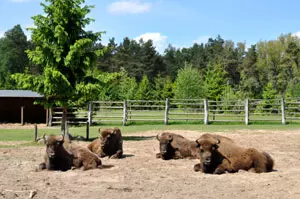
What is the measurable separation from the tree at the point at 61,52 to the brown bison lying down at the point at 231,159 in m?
9.15

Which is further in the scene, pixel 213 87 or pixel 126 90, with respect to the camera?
pixel 126 90

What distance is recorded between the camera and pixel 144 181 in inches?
349

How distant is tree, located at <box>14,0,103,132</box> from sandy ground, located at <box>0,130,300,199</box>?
5548mm

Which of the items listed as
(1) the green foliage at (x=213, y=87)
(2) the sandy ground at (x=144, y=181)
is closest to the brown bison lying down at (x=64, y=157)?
(2) the sandy ground at (x=144, y=181)

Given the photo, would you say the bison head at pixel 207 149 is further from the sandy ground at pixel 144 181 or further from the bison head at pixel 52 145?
the bison head at pixel 52 145

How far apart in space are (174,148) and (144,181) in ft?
12.4

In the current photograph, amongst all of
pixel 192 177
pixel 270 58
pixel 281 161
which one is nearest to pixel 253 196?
pixel 192 177

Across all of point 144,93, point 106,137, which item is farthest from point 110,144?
point 144,93

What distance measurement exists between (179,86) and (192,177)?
4113 centimetres

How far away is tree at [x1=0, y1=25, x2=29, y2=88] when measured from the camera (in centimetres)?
7794

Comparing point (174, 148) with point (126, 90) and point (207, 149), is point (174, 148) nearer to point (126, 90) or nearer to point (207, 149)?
point (207, 149)

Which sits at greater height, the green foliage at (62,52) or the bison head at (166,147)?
the green foliage at (62,52)

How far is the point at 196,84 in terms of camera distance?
49.2 m

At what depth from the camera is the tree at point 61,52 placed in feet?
57.0
